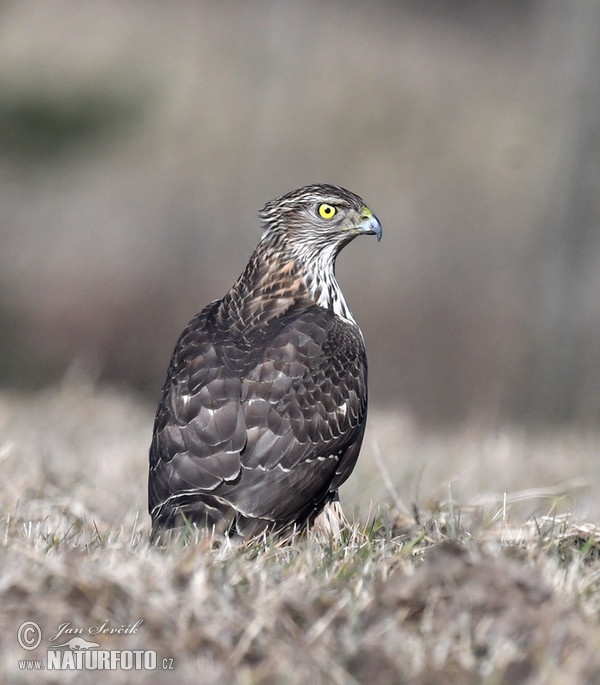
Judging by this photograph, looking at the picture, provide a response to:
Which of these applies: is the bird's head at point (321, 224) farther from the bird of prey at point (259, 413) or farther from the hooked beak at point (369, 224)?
the bird of prey at point (259, 413)

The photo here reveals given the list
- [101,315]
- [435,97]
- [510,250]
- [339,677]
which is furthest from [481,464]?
[435,97]

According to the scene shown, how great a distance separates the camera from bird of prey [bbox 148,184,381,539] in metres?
4.14

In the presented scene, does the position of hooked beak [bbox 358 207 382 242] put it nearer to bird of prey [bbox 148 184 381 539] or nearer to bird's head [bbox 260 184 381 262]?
bird's head [bbox 260 184 381 262]

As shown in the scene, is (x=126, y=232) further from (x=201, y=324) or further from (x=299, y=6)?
(x=201, y=324)

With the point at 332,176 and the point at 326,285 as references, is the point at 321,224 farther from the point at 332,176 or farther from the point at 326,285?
the point at 332,176

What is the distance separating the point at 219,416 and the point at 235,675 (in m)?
1.75

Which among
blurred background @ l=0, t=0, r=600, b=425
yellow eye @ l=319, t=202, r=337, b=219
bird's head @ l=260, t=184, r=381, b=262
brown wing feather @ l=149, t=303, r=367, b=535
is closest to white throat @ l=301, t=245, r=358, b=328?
bird's head @ l=260, t=184, r=381, b=262

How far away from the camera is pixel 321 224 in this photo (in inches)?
210

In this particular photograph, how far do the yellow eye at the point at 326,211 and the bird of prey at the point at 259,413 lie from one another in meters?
0.34

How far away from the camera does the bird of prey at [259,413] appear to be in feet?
13.6

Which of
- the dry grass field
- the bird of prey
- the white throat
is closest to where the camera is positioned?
the dry grass field

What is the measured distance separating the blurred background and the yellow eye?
5.38 m

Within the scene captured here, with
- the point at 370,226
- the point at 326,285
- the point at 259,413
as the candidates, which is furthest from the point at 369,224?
the point at 259,413

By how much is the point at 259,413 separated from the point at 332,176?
1629 centimetres
